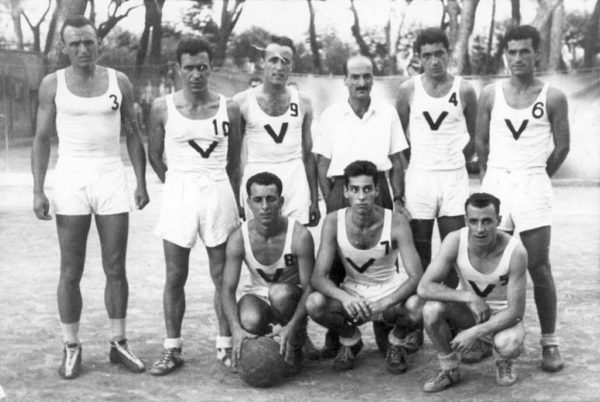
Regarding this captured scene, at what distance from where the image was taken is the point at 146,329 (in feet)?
20.6

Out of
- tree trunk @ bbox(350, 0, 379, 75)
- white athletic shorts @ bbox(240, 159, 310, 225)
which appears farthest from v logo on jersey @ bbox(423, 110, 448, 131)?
tree trunk @ bbox(350, 0, 379, 75)

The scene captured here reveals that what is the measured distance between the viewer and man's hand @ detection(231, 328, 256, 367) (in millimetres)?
4953

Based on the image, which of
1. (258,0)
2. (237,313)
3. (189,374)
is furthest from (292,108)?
(258,0)

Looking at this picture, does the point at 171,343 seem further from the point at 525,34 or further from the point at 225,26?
the point at 225,26

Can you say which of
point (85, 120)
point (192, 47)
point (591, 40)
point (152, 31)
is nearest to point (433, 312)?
point (192, 47)

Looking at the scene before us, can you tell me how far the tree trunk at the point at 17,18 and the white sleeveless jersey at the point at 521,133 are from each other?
2269 centimetres

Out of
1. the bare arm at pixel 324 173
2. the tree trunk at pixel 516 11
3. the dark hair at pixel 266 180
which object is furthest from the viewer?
the tree trunk at pixel 516 11

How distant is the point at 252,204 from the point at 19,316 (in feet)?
8.41

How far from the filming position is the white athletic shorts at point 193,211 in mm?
5172

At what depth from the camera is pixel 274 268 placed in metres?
5.28

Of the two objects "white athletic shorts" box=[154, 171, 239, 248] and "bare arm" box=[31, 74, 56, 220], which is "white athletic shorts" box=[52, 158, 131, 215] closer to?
"bare arm" box=[31, 74, 56, 220]

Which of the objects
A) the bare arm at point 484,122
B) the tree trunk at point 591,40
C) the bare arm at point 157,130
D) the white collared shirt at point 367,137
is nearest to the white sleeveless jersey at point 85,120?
the bare arm at point 157,130

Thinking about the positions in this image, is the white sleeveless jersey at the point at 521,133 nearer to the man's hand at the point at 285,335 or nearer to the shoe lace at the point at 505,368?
the shoe lace at the point at 505,368

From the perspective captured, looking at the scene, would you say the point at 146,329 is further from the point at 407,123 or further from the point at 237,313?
the point at 407,123
